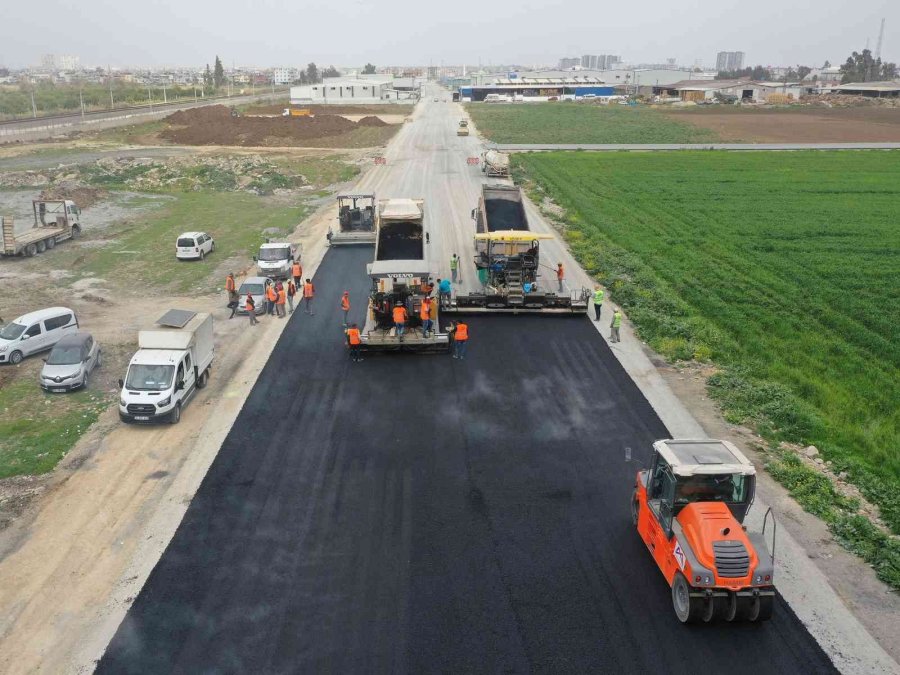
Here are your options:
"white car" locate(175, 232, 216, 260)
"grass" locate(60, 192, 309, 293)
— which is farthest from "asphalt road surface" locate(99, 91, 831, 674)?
"white car" locate(175, 232, 216, 260)

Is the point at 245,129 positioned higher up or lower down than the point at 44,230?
higher up

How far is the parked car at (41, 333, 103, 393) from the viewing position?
2239 centimetres

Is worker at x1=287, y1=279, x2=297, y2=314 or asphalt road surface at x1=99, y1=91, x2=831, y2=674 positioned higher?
worker at x1=287, y1=279, x2=297, y2=314

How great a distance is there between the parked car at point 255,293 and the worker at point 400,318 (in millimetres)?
7576

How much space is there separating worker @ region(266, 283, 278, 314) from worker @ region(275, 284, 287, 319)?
0.49 feet

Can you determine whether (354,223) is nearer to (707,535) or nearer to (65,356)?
(65,356)

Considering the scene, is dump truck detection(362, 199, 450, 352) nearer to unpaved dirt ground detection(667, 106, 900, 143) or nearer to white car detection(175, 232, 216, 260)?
white car detection(175, 232, 216, 260)

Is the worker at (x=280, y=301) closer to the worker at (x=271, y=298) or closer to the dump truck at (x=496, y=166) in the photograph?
the worker at (x=271, y=298)

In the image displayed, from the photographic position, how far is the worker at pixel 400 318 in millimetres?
24688

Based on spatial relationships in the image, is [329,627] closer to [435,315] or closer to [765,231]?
[435,315]

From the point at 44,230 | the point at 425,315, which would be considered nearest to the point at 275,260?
the point at 425,315

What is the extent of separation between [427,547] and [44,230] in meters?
36.7

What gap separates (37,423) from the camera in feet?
67.7

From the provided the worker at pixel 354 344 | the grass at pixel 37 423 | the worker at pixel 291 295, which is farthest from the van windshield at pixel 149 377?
the worker at pixel 291 295
